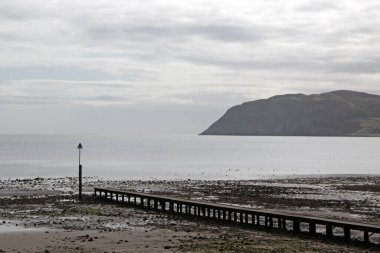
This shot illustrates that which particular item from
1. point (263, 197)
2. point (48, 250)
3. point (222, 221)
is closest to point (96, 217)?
point (222, 221)

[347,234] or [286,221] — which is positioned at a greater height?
[347,234]

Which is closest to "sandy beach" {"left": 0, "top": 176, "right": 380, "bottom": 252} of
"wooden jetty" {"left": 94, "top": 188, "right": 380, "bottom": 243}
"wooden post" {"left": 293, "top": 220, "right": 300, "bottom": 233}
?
"wooden post" {"left": 293, "top": 220, "right": 300, "bottom": 233}

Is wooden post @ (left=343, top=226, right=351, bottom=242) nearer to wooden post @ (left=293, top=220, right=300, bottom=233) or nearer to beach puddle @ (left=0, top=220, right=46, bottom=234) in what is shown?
wooden post @ (left=293, top=220, right=300, bottom=233)

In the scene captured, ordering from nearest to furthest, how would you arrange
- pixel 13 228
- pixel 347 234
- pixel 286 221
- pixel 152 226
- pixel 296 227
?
pixel 347 234
pixel 296 227
pixel 13 228
pixel 152 226
pixel 286 221

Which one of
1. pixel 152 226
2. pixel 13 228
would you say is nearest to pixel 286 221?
pixel 152 226

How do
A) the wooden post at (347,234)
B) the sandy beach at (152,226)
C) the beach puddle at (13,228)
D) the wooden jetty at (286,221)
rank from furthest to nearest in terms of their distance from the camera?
the beach puddle at (13,228), the wooden post at (347,234), the wooden jetty at (286,221), the sandy beach at (152,226)

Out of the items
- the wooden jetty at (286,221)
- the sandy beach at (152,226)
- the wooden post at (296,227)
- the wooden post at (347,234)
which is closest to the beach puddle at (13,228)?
the sandy beach at (152,226)

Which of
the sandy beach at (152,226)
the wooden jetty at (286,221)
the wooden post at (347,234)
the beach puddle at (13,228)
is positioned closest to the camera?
the sandy beach at (152,226)

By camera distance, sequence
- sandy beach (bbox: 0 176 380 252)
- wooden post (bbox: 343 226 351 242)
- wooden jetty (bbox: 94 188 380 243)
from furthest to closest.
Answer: wooden post (bbox: 343 226 351 242) → wooden jetty (bbox: 94 188 380 243) → sandy beach (bbox: 0 176 380 252)

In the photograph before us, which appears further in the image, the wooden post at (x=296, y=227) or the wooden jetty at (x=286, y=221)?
the wooden post at (x=296, y=227)

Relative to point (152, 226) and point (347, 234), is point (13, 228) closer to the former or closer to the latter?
point (152, 226)

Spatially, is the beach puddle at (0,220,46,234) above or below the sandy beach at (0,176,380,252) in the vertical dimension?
above

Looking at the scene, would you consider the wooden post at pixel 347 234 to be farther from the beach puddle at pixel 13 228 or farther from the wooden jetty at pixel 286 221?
the beach puddle at pixel 13 228

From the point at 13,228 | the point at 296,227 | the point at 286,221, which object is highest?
the point at 296,227
